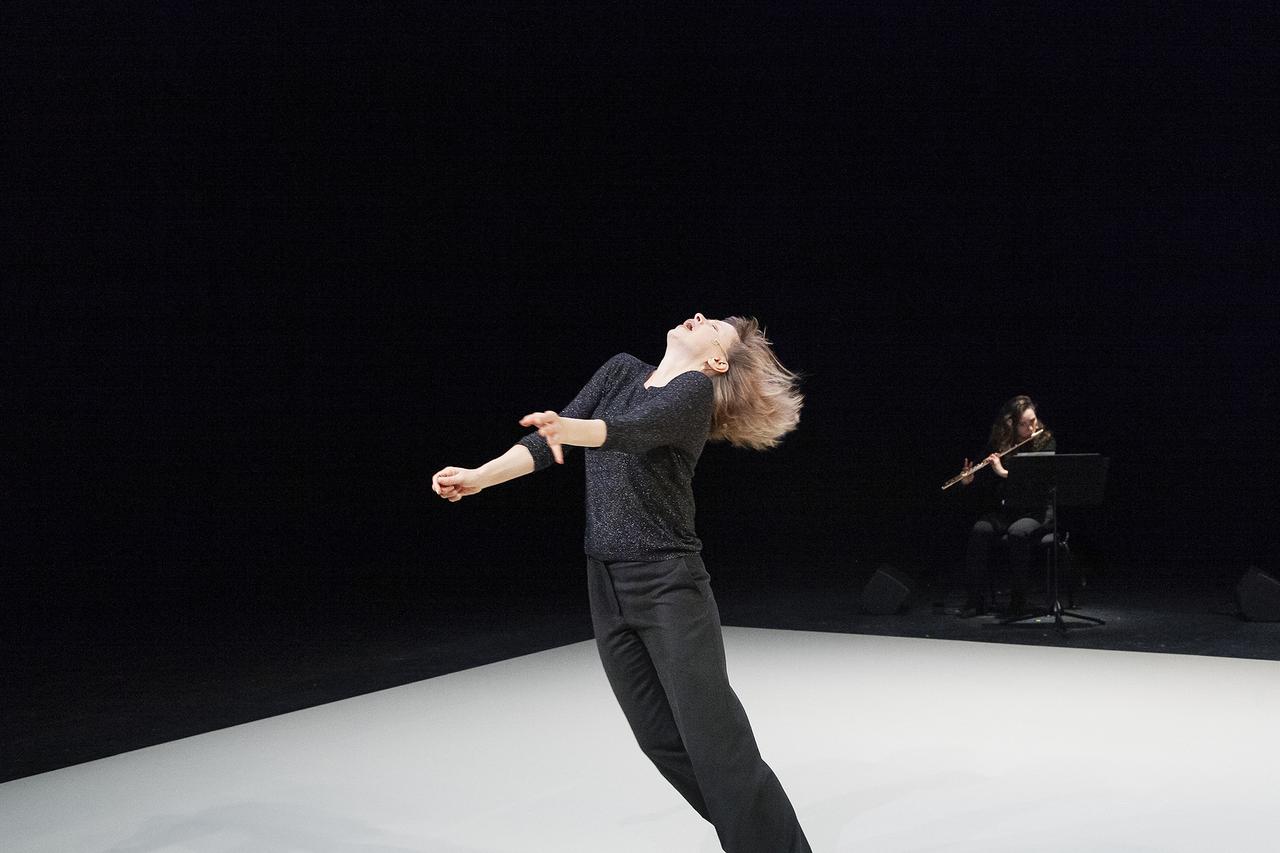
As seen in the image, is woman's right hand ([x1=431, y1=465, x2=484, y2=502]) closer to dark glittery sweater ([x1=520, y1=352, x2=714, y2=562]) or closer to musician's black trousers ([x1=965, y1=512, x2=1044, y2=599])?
dark glittery sweater ([x1=520, y1=352, x2=714, y2=562])

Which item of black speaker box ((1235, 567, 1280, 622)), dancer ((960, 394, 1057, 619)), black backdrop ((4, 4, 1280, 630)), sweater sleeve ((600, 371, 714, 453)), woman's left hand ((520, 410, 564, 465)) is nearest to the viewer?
woman's left hand ((520, 410, 564, 465))

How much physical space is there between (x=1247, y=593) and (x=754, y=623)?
2.10m

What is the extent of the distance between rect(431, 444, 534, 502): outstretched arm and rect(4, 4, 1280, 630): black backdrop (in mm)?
3853

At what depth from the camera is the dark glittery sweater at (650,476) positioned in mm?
1861

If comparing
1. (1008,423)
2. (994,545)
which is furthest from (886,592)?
(1008,423)

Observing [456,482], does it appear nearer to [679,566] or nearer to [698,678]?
[679,566]

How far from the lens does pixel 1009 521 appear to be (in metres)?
5.39

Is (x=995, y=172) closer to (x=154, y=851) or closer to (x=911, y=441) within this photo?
(x=911, y=441)

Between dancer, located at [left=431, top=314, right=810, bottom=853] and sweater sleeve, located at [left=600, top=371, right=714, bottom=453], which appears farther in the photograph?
dancer, located at [left=431, top=314, right=810, bottom=853]

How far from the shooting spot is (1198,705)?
3539mm

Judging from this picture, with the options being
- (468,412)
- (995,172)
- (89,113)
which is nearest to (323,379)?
(468,412)

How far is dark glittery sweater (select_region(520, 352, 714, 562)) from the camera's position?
6.11ft

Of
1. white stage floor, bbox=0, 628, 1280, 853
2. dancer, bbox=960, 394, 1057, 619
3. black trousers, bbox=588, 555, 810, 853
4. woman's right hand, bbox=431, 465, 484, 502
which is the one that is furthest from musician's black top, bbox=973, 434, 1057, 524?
woman's right hand, bbox=431, 465, 484, 502

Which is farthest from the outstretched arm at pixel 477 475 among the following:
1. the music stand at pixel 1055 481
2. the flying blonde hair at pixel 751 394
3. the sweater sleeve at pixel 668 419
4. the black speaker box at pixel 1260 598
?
the black speaker box at pixel 1260 598
